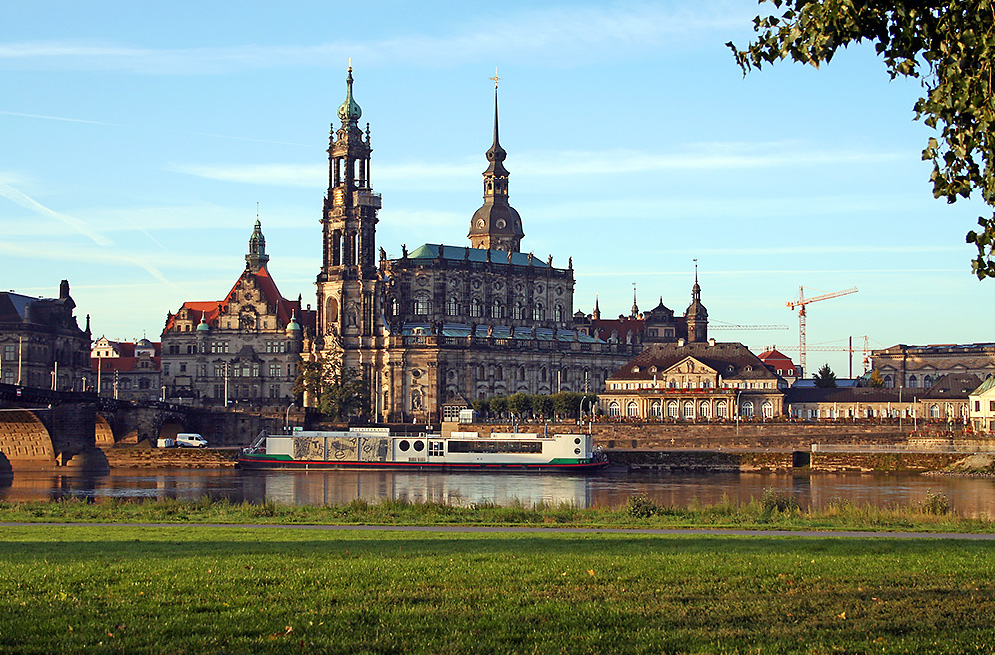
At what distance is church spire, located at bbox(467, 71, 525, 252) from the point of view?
173m

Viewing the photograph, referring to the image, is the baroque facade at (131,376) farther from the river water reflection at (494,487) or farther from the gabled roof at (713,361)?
the river water reflection at (494,487)

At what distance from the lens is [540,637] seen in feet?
49.5

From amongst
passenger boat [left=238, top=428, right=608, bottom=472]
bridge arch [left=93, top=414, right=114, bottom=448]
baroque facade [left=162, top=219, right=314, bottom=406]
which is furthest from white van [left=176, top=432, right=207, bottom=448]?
baroque facade [left=162, top=219, right=314, bottom=406]

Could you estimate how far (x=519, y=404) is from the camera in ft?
456

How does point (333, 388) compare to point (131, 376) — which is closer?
point (333, 388)

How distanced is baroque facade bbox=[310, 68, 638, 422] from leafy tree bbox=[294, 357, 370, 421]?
234cm

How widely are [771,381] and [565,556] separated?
4521 inches

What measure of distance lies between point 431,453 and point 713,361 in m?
48.5

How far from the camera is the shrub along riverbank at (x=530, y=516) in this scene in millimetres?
33938

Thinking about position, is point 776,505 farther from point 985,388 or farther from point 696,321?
point 696,321

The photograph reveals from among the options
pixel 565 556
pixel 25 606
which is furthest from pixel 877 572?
pixel 25 606

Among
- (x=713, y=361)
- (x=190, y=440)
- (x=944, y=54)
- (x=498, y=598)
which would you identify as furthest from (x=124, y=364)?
(x=944, y=54)

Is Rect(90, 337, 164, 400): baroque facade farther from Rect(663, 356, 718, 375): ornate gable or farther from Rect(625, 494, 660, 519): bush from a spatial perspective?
Rect(625, 494, 660, 519): bush

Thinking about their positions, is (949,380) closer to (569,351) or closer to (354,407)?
(569,351)
